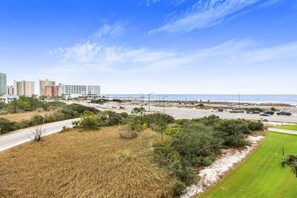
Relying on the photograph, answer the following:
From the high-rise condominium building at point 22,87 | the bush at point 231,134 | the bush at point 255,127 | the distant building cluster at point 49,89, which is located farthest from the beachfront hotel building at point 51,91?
the bush at point 231,134

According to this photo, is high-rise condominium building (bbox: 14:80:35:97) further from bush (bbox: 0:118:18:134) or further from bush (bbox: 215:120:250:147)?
bush (bbox: 215:120:250:147)

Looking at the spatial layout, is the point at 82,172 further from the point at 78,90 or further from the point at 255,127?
the point at 78,90

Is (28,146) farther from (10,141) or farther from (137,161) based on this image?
(137,161)

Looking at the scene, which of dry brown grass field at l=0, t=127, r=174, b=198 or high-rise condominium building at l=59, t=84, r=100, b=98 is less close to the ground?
high-rise condominium building at l=59, t=84, r=100, b=98

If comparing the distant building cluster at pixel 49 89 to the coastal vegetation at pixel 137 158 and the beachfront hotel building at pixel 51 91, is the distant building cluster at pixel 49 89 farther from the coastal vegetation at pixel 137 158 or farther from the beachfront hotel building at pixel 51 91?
the coastal vegetation at pixel 137 158

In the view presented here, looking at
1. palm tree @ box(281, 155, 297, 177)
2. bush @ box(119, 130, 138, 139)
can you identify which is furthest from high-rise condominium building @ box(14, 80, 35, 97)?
palm tree @ box(281, 155, 297, 177)

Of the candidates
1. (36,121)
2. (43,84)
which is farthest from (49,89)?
(36,121)

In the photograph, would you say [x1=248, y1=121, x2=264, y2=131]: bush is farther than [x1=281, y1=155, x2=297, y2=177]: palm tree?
Yes

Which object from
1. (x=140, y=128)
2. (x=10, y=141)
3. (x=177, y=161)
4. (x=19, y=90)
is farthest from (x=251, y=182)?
(x=19, y=90)
